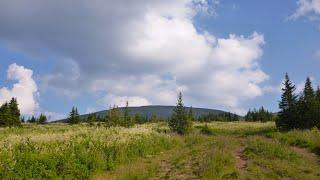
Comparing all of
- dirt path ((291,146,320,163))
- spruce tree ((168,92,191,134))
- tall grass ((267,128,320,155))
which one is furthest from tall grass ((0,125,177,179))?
spruce tree ((168,92,191,134))

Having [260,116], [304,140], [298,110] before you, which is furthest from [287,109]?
[260,116]

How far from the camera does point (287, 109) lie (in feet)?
238

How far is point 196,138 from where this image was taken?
30.8 m

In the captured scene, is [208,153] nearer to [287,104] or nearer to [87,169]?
[87,169]

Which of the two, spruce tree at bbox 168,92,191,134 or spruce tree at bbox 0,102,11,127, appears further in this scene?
spruce tree at bbox 0,102,11,127

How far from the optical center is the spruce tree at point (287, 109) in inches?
2702

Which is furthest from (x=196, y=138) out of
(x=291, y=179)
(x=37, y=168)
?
(x=37, y=168)

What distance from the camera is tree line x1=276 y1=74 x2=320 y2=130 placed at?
61.4 m

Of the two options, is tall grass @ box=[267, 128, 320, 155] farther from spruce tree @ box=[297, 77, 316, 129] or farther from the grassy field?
spruce tree @ box=[297, 77, 316, 129]

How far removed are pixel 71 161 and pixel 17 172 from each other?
267 centimetres

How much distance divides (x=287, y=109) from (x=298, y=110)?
187 inches

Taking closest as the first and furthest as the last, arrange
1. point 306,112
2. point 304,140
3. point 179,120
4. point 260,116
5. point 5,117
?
1. point 304,140
2. point 306,112
3. point 179,120
4. point 5,117
5. point 260,116

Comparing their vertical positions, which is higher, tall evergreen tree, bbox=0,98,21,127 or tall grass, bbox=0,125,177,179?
tall evergreen tree, bbox=0,98,21,127

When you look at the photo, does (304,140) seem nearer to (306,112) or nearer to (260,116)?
(306,112)
